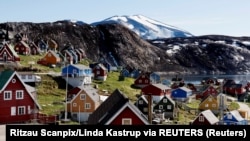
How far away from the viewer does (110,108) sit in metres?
31.9

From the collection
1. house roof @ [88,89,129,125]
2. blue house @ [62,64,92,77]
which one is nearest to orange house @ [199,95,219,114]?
blue house @ [62,64,92,77]

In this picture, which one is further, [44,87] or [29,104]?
[44,87]

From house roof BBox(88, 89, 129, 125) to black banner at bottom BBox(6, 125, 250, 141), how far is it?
1552 cm

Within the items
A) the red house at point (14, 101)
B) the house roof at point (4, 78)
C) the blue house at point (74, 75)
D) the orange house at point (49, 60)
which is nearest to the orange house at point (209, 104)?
the blue house at point (74, 75)

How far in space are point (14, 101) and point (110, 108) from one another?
23.8 m

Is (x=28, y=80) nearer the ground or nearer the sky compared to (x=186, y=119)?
nearer the sky

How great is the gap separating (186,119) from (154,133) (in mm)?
57447

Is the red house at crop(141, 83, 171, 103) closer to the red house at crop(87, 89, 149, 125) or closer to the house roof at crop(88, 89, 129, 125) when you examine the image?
the house roof at crop(88, 89, 129, 125)

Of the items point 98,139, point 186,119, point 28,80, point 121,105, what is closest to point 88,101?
point 186,119

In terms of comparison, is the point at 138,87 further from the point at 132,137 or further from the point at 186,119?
the point at 132,137

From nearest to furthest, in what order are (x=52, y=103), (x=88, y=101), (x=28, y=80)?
1. (x=88, y=101)
2. (x=52, y=103)
3. (x=28, y=80)

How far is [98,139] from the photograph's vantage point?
1413cm

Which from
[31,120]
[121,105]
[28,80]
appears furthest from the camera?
[28,80]

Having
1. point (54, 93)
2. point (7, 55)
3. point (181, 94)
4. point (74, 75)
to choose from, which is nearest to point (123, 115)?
point (54, 93)
